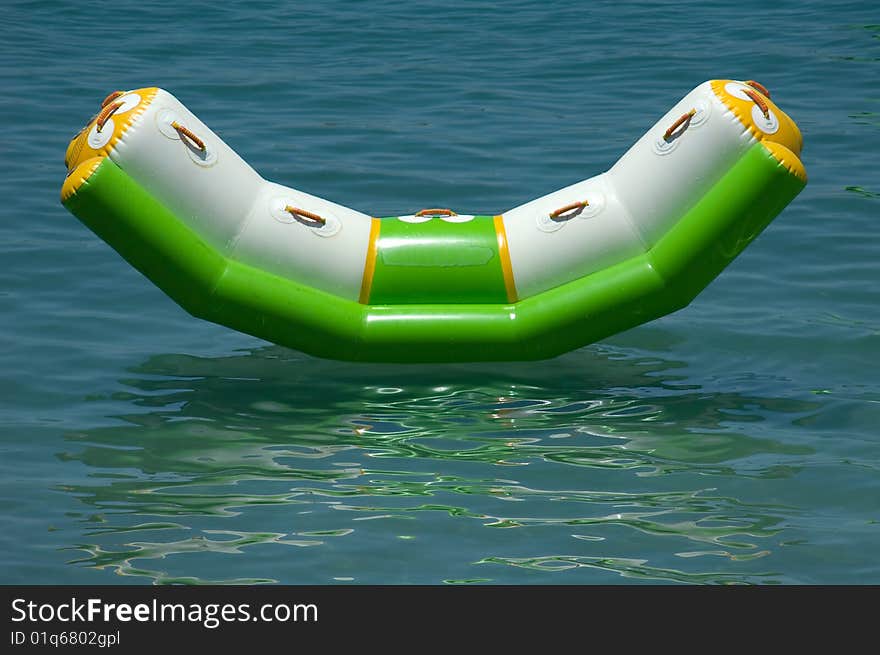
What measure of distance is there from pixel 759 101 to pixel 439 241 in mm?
1159

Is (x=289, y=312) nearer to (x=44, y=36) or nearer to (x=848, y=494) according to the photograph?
(x=848, y=494)

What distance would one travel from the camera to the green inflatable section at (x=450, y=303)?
4.86 meters

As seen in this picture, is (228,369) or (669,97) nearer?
(228,369)

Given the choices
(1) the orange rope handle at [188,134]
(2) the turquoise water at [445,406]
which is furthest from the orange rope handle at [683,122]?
(1) the orange rope handle at [188,134]

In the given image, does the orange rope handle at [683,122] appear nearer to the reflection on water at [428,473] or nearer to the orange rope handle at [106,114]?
the reflection on water at [428,473]

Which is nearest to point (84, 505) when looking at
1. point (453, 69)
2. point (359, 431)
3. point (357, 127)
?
point (359, 431)

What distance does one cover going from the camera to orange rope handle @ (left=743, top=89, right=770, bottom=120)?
192 inches

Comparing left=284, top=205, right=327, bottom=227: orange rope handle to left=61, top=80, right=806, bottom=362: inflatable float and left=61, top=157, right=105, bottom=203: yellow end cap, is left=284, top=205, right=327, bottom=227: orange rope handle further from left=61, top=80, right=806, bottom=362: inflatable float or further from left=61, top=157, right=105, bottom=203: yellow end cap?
left=61, top=157, right=105, bottom=203: yellow end cap

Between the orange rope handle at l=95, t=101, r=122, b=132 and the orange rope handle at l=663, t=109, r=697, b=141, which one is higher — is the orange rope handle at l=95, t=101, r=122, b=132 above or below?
above

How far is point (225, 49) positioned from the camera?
35.1ft

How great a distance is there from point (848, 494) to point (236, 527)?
5.62 feet

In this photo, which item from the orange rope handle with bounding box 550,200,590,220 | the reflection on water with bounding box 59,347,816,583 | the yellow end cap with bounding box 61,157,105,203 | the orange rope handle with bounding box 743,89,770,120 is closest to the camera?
the reflection on water with bounding box 59,347,816,583

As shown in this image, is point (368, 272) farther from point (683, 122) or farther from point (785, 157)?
point (785, 157)

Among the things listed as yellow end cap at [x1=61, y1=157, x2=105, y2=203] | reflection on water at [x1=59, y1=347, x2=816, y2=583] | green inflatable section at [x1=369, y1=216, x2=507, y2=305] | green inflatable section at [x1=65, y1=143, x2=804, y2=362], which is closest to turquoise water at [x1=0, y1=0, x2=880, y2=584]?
reflection on water at [x1=59, y1=347, x2=816, y2=583]
